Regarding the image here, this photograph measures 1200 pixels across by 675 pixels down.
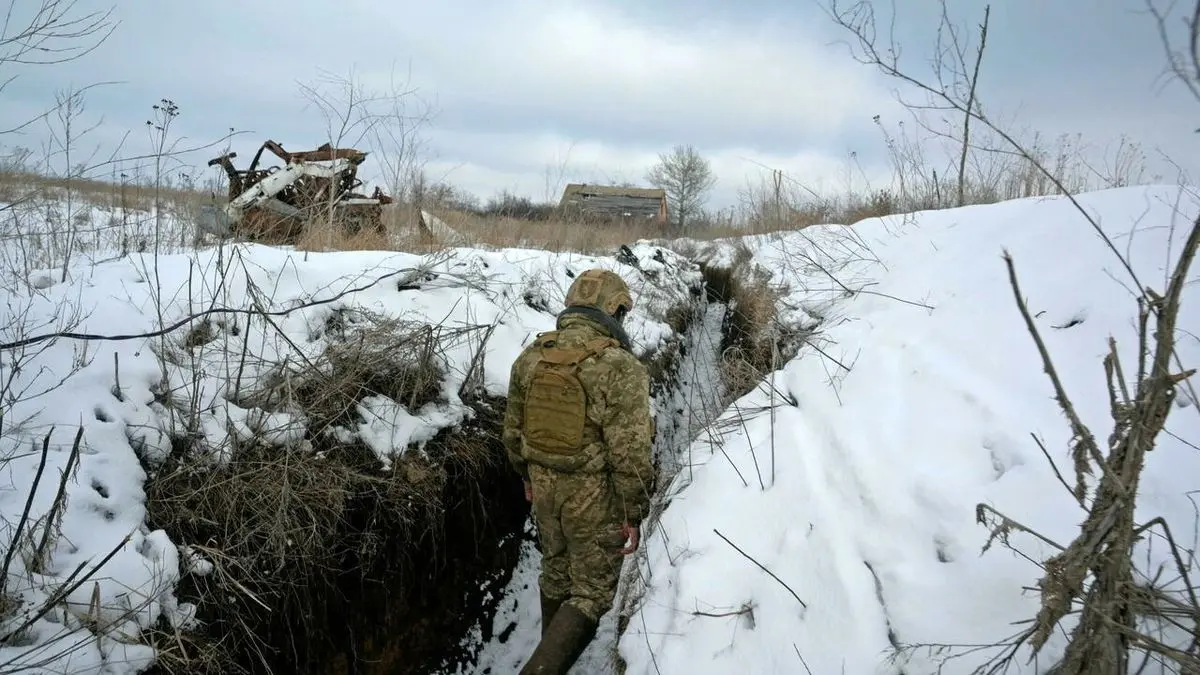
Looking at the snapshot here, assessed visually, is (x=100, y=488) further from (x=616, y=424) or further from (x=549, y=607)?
(x=616, y=424)

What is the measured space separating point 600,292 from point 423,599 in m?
2.02

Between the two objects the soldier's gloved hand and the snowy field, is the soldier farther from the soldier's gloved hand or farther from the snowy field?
the snowy field

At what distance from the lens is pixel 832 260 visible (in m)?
5.68

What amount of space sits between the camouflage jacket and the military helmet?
143 mm

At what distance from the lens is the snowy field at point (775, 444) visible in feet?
6.84

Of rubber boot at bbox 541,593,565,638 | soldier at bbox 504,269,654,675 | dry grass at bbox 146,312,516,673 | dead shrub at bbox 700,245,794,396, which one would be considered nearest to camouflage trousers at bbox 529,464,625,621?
soldier at bbox 504,269,654,675

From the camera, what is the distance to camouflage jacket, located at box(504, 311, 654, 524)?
306cm

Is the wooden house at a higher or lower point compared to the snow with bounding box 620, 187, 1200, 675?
higher

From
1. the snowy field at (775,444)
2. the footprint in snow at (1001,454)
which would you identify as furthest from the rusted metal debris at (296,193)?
the footprint in snow at (1001,454)

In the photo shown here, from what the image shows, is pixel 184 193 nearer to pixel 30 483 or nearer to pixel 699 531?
pixel 30 483

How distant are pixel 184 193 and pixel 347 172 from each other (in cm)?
170

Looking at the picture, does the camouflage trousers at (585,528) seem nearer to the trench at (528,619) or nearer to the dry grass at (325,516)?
the trench at (528,619)

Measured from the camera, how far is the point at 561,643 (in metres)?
3.00

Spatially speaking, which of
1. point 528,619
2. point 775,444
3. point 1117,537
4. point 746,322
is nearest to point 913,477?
point 775,444
